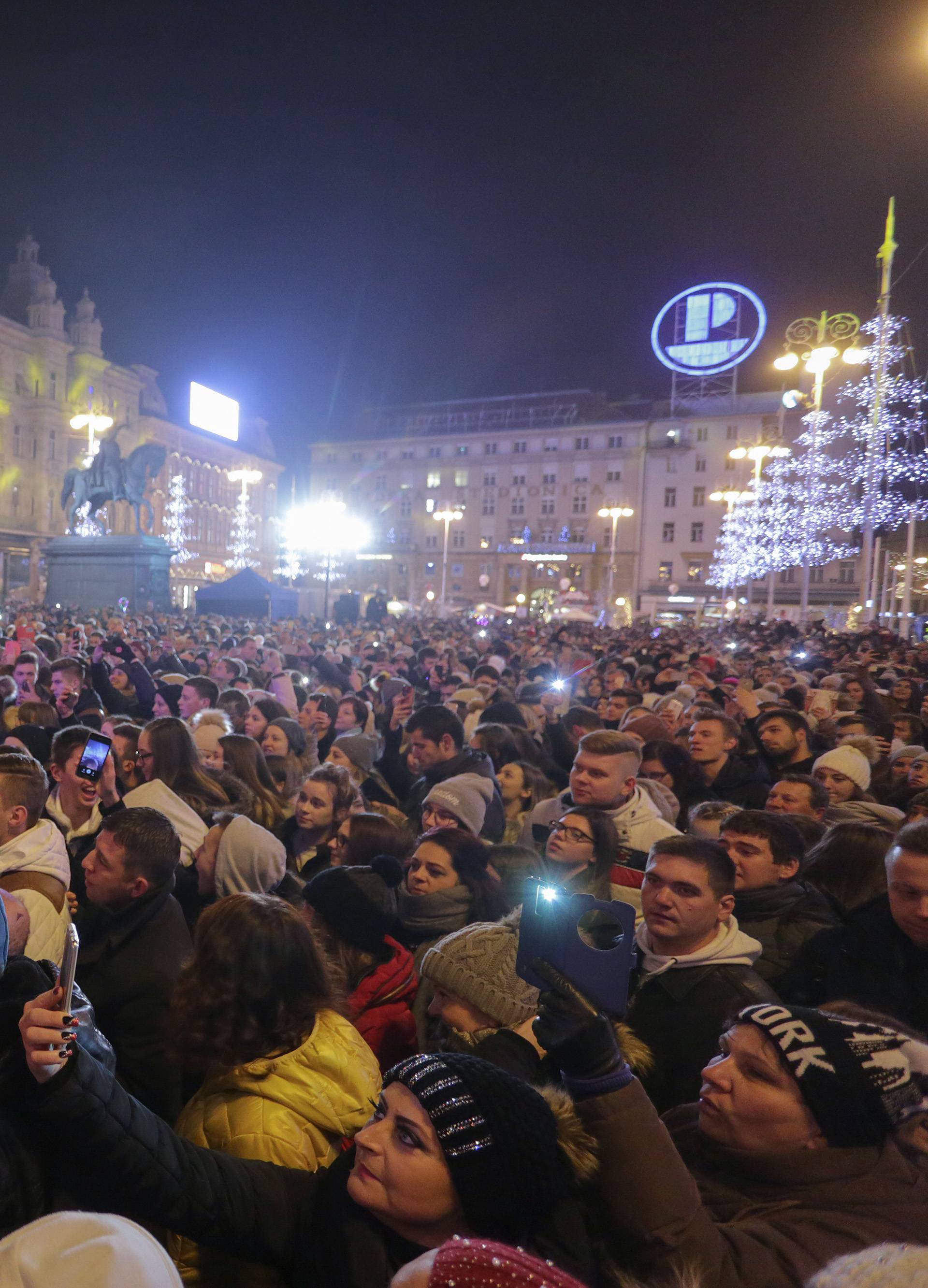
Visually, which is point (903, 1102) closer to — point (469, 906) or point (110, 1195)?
point (110, 1195)

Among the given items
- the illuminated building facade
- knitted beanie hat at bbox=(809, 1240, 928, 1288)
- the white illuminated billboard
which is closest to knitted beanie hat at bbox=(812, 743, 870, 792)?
knitted beanie hat at bbox=(809, 1240, 928, 1288)

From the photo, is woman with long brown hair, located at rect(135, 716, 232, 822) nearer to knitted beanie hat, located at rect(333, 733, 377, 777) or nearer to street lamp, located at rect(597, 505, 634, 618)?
knitted beanie hat, located at rect(333, 733, 377, 777)

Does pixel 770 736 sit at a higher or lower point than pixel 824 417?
lower

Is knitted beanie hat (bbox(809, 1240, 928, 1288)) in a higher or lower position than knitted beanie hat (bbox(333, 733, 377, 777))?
higher

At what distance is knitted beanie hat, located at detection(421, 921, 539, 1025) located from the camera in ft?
7.51

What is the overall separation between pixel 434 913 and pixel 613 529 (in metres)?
63.2

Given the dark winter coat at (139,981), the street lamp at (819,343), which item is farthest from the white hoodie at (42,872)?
the street lamp at (819,343)

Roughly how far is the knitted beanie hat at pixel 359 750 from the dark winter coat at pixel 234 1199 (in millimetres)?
4345

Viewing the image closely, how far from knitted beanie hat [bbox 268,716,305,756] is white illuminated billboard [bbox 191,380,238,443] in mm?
83343

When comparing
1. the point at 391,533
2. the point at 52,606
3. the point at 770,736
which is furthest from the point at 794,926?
the point at 391,533

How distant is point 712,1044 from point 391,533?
3112 inches

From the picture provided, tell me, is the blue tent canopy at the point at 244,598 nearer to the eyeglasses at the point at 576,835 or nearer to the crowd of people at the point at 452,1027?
the crowd of people at the point at 452,1027

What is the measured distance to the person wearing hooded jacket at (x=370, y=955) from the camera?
9.07 ft

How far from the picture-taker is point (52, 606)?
27422 millimetres
